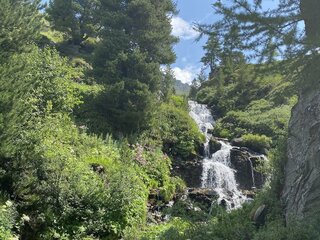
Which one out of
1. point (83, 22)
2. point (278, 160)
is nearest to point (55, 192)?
point (278, 160)

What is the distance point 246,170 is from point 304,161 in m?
12.4

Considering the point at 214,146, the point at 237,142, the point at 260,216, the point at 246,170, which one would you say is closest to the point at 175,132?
the point at 214,146

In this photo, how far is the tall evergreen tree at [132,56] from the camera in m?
18.4

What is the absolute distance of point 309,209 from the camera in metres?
6.93

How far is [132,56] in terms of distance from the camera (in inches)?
761

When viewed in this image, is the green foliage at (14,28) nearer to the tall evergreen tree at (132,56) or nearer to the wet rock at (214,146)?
the tall evergreen tree at (132,56)

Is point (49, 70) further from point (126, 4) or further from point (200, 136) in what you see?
point (200, 136)

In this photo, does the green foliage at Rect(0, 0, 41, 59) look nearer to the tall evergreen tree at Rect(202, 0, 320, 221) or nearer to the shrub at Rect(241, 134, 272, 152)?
the tall evergreen tree at Rect(202, 0, 320, 221)

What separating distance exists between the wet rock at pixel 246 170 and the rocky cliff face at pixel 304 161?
10.5 metres

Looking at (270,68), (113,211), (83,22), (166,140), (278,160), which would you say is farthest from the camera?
(83,22)

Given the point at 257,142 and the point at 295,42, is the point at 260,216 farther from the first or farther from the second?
the point at 257,142

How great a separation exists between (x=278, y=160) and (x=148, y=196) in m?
6.87

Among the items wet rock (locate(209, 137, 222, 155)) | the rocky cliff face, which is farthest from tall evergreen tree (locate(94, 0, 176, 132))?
the rocky cliff face

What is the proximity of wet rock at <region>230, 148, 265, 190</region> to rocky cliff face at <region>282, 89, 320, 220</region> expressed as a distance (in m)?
10.5
